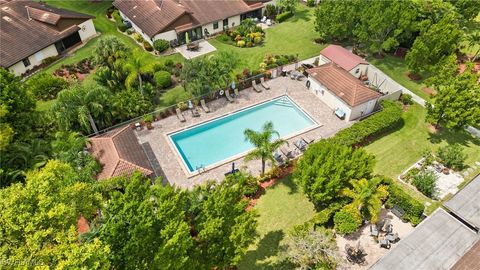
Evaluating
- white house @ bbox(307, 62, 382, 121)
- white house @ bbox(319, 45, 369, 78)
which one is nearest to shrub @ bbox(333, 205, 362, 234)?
white house @ bbox(307, 62, 382, 121)

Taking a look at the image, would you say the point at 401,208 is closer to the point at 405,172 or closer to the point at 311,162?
the point at 405,172

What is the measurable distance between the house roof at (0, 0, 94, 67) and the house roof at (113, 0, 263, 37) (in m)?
7.35

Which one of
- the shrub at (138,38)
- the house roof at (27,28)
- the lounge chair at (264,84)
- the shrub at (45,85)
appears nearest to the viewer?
the shrub at (45,85)

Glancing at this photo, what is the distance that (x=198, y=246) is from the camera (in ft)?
66.9

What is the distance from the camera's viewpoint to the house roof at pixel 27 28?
145ft

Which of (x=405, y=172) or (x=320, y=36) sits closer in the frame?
(x=405, y=172)

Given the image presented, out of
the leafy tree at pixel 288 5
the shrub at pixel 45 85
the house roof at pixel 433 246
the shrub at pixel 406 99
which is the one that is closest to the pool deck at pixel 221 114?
the shrub at pixel 406 99

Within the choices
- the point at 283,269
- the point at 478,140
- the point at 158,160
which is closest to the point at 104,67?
the point at 158,160

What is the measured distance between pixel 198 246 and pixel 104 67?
26.5 metres

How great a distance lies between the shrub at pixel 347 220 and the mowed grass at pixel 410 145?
7198 mm

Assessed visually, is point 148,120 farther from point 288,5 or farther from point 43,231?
point 288,5

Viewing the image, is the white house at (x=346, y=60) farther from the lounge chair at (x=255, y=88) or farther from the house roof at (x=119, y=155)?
the house roof at (x=119, y=155)

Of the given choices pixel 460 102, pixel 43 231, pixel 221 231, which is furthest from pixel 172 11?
pixel 43 231

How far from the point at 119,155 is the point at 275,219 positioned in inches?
573
